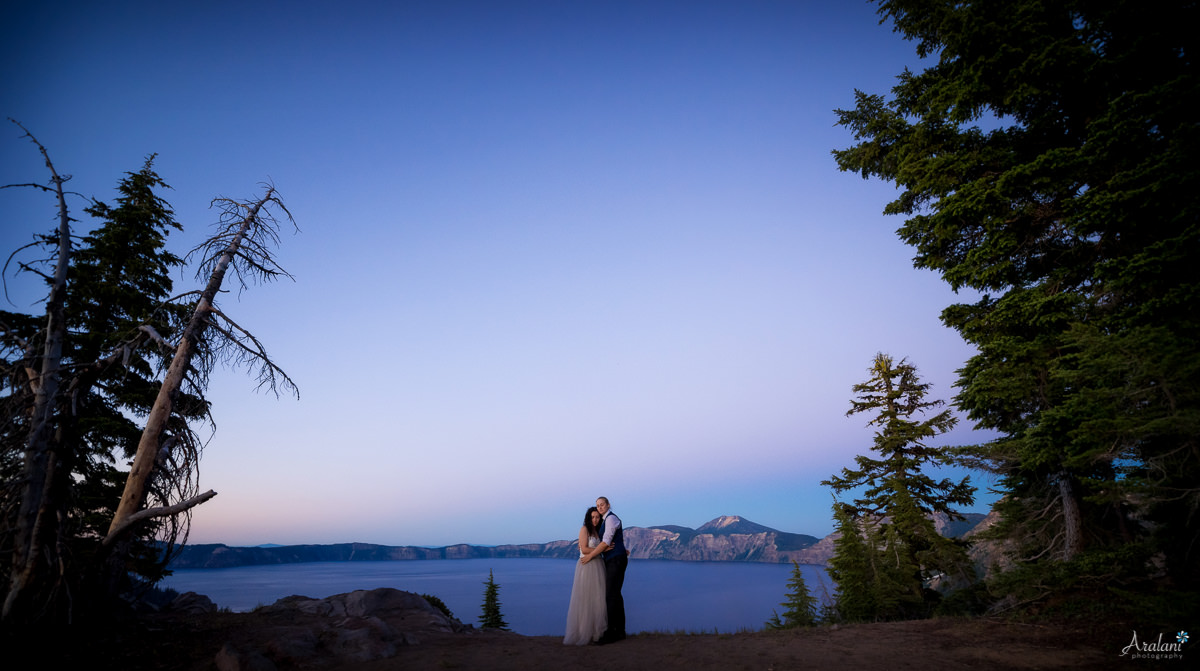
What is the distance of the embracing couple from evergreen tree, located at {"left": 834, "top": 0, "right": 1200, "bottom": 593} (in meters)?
7.34

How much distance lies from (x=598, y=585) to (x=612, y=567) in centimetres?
41

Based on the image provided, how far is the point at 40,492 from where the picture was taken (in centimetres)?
671

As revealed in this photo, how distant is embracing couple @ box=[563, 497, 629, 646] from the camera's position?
8672 mm

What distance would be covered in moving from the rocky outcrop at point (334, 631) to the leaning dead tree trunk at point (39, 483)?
104 inches

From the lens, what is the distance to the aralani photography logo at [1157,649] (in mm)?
5629

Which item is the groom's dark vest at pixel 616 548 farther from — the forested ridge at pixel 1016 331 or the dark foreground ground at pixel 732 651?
the forested ridge at pixel 1016 331

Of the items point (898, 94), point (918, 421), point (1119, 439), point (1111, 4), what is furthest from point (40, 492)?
point (918, 421)

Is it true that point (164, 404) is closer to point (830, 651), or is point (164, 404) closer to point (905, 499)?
point (830, 651)

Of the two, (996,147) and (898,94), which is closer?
(996,147)

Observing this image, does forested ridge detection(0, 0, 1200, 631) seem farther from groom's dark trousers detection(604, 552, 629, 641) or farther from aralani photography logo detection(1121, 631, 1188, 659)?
groom's dark trousers detection(604, 552, 629, 641)

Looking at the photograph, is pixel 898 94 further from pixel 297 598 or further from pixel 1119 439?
pixel 297 598

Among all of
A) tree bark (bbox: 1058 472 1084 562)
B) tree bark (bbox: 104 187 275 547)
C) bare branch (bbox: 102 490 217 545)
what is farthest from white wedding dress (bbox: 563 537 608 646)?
tree bark (bbox: 1058 472 1084 562)

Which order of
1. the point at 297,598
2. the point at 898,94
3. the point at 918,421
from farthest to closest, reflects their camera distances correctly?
1. the point at 918,421
2. the point at 297,598
3. the point at 898,94

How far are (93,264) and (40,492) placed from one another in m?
10.9
